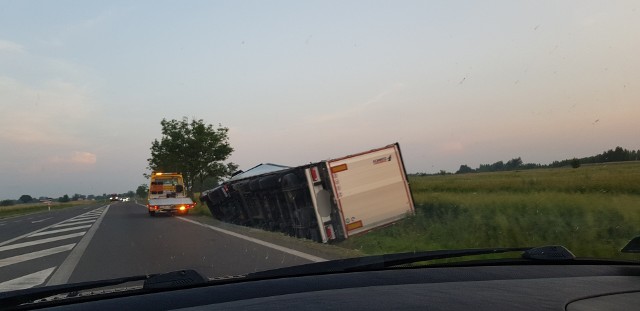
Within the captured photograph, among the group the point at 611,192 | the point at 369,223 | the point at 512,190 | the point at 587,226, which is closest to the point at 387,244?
the point at 369,223

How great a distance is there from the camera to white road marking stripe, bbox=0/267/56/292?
767 centimetres

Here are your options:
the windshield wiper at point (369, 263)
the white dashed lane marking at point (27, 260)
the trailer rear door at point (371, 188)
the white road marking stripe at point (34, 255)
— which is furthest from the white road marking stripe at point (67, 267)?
the trailer rear door at point (371, 188)

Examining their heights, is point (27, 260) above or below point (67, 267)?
above

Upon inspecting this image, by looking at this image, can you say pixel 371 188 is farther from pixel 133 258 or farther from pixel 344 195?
pixel 133 258

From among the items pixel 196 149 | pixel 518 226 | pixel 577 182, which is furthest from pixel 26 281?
pixel 196 149

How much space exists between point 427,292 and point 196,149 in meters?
48.1

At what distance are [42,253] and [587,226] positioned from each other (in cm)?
1176

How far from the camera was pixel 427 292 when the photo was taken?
7.52ft

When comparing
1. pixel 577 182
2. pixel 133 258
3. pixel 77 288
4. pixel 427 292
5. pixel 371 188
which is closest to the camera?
pixel 427 292

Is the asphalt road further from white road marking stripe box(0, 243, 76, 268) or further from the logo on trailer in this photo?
the logo on trailer

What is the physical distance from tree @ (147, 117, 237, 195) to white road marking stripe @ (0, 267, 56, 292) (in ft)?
132

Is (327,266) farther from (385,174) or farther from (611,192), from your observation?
(611,192)

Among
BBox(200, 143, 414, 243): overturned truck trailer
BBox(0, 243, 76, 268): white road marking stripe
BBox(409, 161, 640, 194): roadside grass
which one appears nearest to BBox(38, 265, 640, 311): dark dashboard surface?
BBox(0, 243, 76, 268): white road marking stripe

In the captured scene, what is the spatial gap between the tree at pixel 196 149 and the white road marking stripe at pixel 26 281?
132ft
